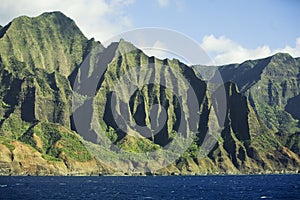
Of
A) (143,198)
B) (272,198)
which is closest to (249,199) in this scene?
(272,198)

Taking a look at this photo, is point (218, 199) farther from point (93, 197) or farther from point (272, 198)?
point (93, 197)

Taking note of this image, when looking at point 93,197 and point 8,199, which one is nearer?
point 8,199

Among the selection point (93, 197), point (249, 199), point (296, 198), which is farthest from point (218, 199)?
point (93, 197)

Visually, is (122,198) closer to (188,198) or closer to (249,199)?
(188,198)

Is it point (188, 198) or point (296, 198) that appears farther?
point (188, 198)

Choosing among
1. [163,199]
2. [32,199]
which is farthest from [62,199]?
[163,199]

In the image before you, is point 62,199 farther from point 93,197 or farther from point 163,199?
point 163,199
